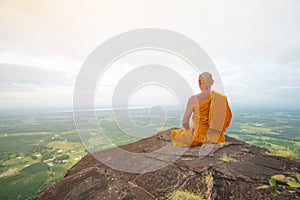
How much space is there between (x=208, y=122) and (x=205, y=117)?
0.21 meters

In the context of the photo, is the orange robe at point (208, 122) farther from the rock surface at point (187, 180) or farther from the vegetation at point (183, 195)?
the vegetation at point (183, 195)

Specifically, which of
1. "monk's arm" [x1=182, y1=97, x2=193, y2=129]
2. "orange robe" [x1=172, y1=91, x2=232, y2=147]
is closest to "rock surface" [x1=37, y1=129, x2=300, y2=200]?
"orange robe" [x1=172, y1=91, x2=232, y2=147]

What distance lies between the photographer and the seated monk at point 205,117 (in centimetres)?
455

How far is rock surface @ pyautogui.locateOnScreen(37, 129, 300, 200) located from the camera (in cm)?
237

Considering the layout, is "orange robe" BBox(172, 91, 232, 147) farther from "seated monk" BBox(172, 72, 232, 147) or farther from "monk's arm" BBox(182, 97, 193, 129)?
"monk's arm" BBox(182, 97, 193, 129)

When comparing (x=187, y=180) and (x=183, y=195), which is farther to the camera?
(x=187, y=180)

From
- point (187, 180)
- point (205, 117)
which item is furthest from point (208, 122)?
point (187, 180)

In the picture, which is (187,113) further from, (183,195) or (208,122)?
(183,195)

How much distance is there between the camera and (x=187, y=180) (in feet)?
9.03

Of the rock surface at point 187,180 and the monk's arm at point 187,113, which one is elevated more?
the monk's arm at point 187,113

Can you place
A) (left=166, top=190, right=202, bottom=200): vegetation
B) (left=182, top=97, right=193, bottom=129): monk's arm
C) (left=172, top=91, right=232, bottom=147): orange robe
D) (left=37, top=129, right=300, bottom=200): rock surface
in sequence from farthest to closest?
(left=182, top=97, right=193, bottom=129): monk's arm, (left=172, top=91, right=232, bottom=147): orange robe, (left=37, top=129, right=300, bottom=200): rock surface, (left=166, top=190, right=202, bottom=200): vegetation

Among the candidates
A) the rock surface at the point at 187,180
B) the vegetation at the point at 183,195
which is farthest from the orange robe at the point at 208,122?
the vegetation at the point at 183,195

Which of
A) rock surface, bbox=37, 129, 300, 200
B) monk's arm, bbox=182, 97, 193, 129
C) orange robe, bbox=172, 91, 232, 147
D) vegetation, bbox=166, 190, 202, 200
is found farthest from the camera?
monk's arm, bbox=182, 97, 193, 129

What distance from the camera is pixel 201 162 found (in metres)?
3.43
